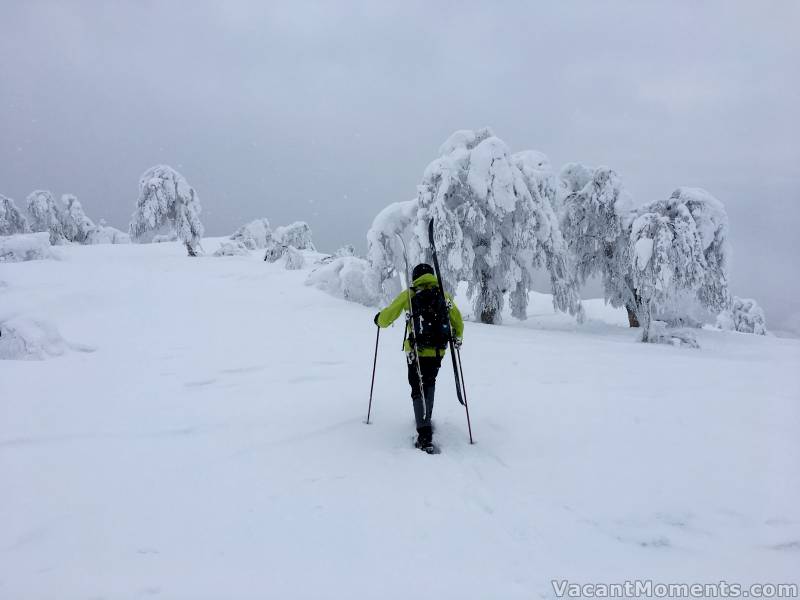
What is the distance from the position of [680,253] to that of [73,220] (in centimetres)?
4933

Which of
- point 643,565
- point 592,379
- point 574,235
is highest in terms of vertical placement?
point 574,235

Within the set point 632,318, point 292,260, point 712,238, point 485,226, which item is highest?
point 712,238

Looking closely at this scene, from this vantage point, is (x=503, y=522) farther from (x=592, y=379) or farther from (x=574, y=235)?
(x=574, y=235)

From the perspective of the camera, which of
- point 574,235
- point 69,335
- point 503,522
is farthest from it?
point 574,235

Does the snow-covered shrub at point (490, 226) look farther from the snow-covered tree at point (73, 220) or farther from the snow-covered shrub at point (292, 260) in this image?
the snow-covered tree at point (73, 220)

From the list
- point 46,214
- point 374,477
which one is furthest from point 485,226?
point 46,214

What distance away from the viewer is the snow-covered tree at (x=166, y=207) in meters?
28.5

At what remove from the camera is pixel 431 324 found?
468cm

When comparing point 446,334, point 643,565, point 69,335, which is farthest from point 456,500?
point 69,335

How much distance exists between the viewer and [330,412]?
5.35 metres

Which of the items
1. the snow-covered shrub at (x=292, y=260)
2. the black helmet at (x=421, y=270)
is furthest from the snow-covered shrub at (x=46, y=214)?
the black helmet at (x=421, y=270)

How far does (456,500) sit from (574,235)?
1608cm

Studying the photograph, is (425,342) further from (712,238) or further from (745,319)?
(745,319)

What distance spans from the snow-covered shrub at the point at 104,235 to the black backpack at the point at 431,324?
47971 mm
